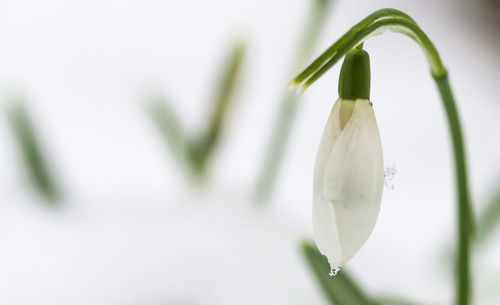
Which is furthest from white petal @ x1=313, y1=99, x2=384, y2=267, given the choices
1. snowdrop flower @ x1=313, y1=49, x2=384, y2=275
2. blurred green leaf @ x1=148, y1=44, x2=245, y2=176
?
blurred green leaf @ x1=148, y1=44, x2=245, y2=176

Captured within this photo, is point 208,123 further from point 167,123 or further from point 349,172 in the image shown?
point 349,172

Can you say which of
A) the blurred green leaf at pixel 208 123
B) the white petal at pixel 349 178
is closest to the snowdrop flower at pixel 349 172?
the white petal at pixel 349 178

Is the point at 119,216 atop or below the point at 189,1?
below

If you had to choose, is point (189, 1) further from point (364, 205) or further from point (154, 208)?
point (364, 205)

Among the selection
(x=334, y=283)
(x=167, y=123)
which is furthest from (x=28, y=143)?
(x=334, y=283)

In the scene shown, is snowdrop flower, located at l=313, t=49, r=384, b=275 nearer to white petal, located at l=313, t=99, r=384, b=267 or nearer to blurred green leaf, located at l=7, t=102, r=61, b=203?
white petal, located at l=313, t=99, r=384, b=267

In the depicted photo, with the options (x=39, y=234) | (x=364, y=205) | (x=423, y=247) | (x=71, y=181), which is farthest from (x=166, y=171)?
(x=364, y=205)

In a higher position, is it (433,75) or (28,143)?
(433,75)
